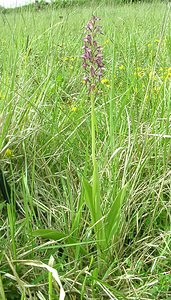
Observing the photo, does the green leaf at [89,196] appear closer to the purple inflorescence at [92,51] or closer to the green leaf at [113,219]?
the green leaf at [113,219]

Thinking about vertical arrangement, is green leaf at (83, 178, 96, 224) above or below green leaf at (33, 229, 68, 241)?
above

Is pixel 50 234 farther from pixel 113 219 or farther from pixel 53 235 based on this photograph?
pixel 113 219

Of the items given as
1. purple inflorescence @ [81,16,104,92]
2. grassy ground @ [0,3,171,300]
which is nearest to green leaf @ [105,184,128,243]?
grassy ground @ [0,3,171,300]

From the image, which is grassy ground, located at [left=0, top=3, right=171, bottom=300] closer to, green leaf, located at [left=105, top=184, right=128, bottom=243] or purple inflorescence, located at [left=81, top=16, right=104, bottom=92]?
A: green leaf, located at [left=105, top=184, right=128, bottom=243]

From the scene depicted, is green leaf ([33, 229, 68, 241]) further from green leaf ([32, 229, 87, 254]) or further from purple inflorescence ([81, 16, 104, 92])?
purple inflorescence ([81, 16, 104, 92])

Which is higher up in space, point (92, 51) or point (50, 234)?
point (92, 51)

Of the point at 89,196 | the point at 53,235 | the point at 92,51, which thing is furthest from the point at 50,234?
the point at 92,51

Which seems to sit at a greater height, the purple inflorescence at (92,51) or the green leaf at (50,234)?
the purple inflorescence at (92,51)

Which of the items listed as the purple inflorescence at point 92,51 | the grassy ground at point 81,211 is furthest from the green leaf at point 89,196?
the purple inflorescence at point 92,51

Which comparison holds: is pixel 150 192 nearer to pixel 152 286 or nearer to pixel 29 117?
pixel 152 286

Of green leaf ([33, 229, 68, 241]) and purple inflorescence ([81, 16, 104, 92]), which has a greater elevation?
purple inflorescence ([81, 16, 104, 92])

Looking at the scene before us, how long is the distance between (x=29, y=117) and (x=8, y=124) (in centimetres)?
14

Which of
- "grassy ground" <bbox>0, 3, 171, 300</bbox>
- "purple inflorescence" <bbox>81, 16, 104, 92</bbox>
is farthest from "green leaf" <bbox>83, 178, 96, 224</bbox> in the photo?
"purple inflorescence" <bbox>81, 16, 104, 92</bbox>

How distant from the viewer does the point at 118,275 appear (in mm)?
889
